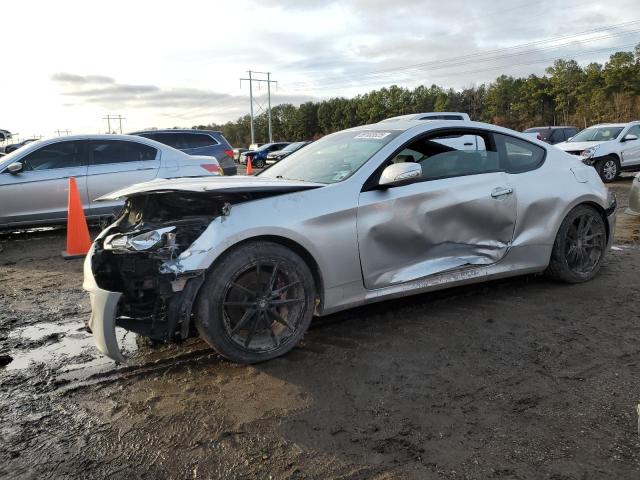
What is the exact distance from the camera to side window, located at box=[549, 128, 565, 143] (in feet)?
64.9

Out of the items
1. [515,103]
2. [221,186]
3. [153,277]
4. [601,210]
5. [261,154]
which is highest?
[515,103]

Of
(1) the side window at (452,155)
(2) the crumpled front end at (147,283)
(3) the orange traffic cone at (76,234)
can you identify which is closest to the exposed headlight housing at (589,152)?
(1) the side window at (452,155)

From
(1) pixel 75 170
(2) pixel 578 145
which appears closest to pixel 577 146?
(2) pixel 578 145

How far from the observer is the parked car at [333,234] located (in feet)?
9.94

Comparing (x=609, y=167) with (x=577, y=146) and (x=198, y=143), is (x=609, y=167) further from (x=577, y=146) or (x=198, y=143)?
(x=198, y=143)

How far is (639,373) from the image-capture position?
3.05 metres

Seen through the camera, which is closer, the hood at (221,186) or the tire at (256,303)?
the tire at (256,303)

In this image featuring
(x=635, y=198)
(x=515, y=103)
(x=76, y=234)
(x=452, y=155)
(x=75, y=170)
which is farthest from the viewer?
(x=515, y=103)

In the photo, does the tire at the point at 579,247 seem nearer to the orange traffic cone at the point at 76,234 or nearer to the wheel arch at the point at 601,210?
the wheel arch at the point at 601,210

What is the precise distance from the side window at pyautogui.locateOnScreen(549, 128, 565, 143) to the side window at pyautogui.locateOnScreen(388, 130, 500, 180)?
17.3m

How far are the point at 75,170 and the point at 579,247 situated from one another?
22.0 feet

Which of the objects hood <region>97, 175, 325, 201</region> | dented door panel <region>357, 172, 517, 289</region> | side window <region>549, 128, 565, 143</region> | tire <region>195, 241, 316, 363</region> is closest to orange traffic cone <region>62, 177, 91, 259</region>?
hood <region>97, 175, 325, 201</region>

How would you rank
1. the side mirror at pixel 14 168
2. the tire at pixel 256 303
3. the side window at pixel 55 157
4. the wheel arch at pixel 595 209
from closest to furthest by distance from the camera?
the tire at pixel 256 303, the wheel arch at pixel 595 209, the side mirror at pixel 14 168, the side window at pixel 55 157

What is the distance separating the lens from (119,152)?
8062 millimetres
